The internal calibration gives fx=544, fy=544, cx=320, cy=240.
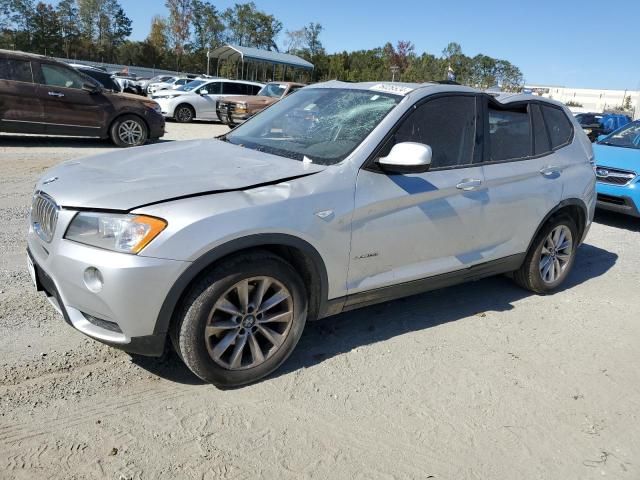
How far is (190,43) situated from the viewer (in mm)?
83375

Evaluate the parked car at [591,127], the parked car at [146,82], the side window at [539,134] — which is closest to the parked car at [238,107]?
the parked car at [591,127]

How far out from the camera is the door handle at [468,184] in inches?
152

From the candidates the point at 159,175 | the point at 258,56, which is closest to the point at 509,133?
the point at 159,175

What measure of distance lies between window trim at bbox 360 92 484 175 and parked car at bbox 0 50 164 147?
9050mm

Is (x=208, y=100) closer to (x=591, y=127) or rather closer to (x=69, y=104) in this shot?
(x=69, y=104)

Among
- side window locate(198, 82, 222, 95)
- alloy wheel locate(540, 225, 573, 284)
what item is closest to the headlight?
alloy wheel locate(540, 225, 573, 284)

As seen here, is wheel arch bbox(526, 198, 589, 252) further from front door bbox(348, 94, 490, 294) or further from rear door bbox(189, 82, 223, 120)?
rear door bbox(189, 82, 223, 120)

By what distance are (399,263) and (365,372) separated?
0.74 m

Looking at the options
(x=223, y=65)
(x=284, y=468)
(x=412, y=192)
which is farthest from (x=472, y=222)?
(x=223, y=65)

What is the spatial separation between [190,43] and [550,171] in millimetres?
86890

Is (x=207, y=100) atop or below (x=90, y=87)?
below

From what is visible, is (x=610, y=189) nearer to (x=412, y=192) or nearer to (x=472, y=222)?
(x=472, y=222)

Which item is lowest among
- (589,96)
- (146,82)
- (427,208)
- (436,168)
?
(589,96)

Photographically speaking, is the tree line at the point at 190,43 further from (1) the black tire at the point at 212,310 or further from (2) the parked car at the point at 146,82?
(1) the black tire at the point at 212,310
